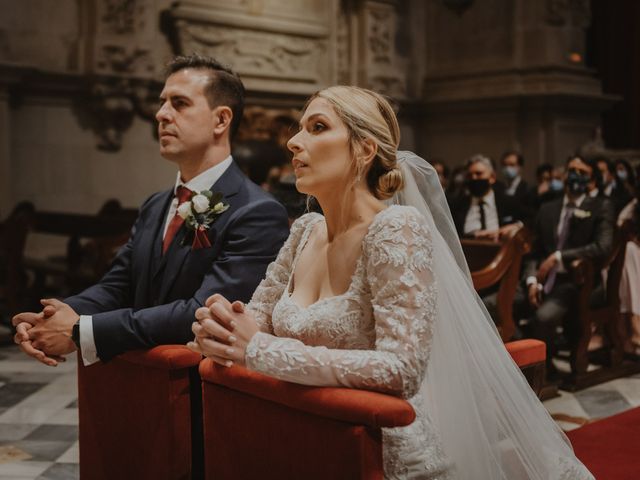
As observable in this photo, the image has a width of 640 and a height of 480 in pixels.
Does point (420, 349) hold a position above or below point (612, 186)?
below

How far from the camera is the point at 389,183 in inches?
93.4

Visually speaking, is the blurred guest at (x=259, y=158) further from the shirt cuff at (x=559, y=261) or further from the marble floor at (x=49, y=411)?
the shirt cuff at (x=559, y=261)

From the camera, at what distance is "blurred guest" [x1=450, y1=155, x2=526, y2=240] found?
678 centimetres

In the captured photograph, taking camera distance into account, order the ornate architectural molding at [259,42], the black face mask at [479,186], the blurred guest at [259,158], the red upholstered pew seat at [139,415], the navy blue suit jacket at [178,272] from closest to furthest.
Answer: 1. the red upholstered pew seat at [139,415]
2. the navy blue suit jacket at [178,272]
3. the black face mask at [479,186]
4. the blurred guest at [259,158]
5. the ornate architectural molding at [259,42]

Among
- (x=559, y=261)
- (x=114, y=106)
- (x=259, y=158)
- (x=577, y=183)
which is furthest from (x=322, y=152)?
(x=114, y=106)

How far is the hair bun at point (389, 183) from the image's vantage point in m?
2.36

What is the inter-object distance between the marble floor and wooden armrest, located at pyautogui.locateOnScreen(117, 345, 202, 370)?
4.58 ft

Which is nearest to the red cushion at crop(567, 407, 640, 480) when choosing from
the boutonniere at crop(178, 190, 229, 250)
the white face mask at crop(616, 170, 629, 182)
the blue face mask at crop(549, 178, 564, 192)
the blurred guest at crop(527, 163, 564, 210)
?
the boutonniere at crop(178, 190, 229, 250)

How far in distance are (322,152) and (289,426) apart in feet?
2.39

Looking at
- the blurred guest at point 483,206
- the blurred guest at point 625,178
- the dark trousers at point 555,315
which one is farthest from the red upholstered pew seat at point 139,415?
the blurred guest at point 625,178

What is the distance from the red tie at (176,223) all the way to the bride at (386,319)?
59cm

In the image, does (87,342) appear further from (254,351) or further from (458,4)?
(458,4)

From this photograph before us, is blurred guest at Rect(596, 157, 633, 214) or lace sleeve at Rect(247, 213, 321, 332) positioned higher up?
blurred guest at Rect(596, 157, 633, 214)

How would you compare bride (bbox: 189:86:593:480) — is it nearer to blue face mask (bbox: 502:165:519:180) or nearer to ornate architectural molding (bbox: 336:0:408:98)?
blue face mask (bbox: 502:165:519:180)
